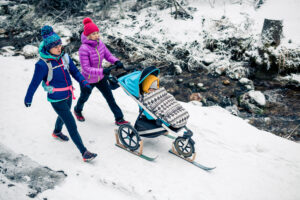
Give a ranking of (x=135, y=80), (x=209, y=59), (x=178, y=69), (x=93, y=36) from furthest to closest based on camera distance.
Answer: (x=209, y=59), (x=178, y=69), (x=93, y=36), (x=135, y=80)

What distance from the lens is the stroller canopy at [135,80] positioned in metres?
3.35

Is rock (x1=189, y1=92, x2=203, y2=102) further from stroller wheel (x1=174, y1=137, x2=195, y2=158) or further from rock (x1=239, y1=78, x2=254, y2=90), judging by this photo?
Answer: stroller wheel (x1=174, y1=137, x2=195, y2=158)

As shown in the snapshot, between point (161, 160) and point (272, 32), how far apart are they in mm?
5035

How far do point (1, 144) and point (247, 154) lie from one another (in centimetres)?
424

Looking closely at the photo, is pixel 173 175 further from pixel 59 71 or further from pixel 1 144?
pixel 1 144

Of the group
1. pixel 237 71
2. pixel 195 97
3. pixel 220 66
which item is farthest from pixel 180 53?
pixel 195 97

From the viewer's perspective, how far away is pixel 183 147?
357 cm

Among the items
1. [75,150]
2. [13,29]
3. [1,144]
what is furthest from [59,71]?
[13,29]

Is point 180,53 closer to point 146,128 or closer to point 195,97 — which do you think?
point 195,97

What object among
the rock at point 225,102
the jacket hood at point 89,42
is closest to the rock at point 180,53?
the rock at point 225,102

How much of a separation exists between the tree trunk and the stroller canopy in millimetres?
4428

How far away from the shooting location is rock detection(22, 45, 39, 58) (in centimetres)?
750

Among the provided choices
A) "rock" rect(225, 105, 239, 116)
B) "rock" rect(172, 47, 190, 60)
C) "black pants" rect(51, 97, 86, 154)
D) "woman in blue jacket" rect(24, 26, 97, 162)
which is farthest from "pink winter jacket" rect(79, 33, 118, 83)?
"rock" rect(172, 47, 190, 60)

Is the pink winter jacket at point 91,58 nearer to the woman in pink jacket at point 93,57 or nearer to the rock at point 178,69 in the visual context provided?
the woman in pink jacket at point 93,57
